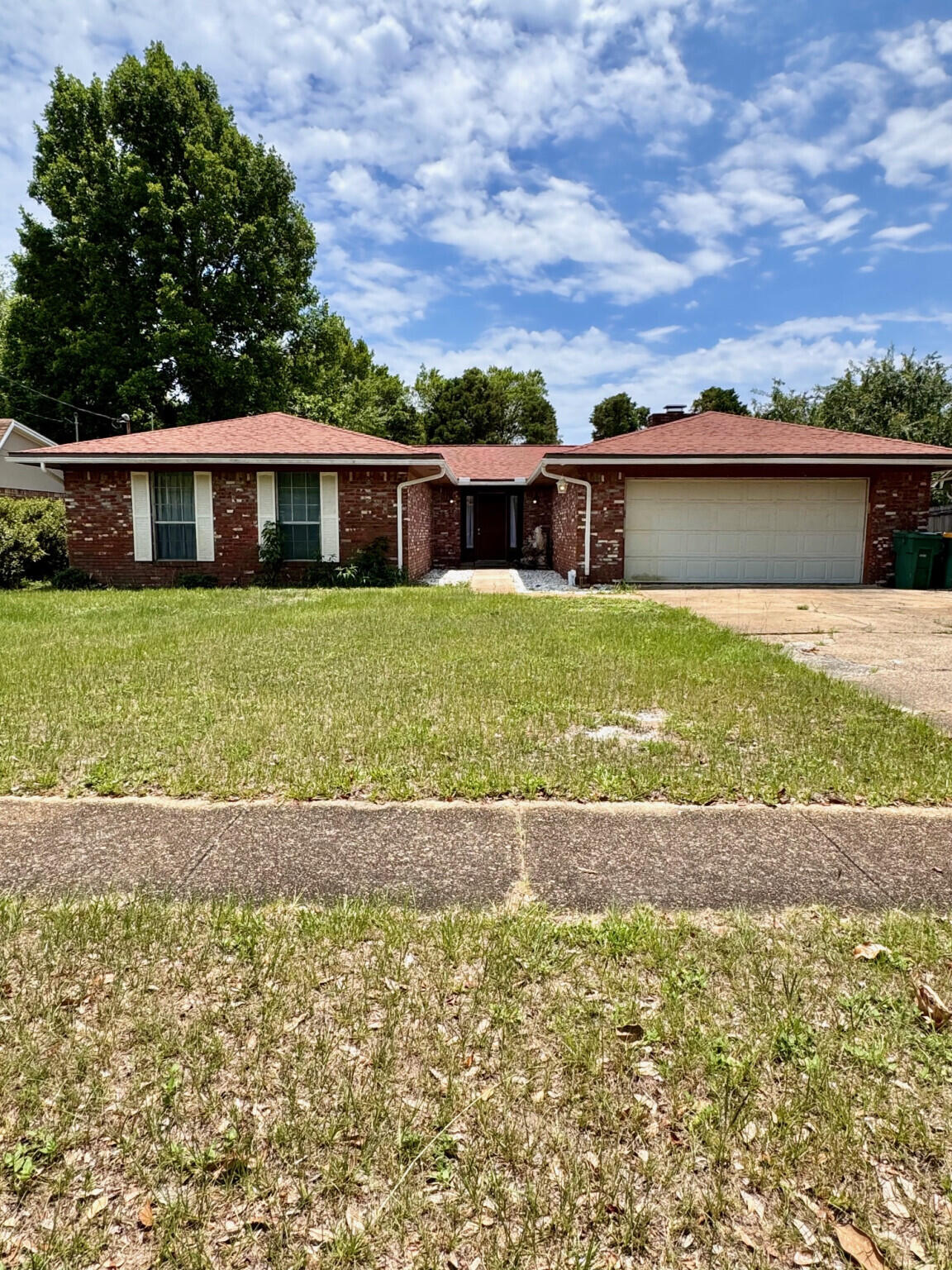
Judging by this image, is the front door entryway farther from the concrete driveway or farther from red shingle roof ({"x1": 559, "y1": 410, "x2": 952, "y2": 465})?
the concrete driveway

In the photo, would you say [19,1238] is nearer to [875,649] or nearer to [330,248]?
[875,649]

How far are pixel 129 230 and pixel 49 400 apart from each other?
22.4 feet

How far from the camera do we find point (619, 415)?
45781mm

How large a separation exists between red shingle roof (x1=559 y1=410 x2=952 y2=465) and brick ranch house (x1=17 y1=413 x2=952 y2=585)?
6 centimetres

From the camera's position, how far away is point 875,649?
8547 millimetres

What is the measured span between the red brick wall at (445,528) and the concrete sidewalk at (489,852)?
1796cm

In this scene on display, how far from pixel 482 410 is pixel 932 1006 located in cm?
4287

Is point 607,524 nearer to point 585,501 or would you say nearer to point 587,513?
point 587,513

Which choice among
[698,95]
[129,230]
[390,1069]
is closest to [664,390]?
[129,230]

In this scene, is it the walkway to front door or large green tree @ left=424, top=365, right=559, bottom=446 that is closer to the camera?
the walkway to front door

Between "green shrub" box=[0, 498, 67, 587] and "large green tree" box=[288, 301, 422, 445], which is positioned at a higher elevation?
"large green tree" box=[288, 301, 422, 445]

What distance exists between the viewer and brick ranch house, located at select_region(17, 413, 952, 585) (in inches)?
598

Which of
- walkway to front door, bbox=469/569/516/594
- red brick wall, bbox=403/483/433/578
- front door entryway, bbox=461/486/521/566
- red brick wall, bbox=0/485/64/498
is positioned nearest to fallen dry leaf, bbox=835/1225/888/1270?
walkway to front door, bbox=469/569/516/594

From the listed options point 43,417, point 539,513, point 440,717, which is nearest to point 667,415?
point 539,513
